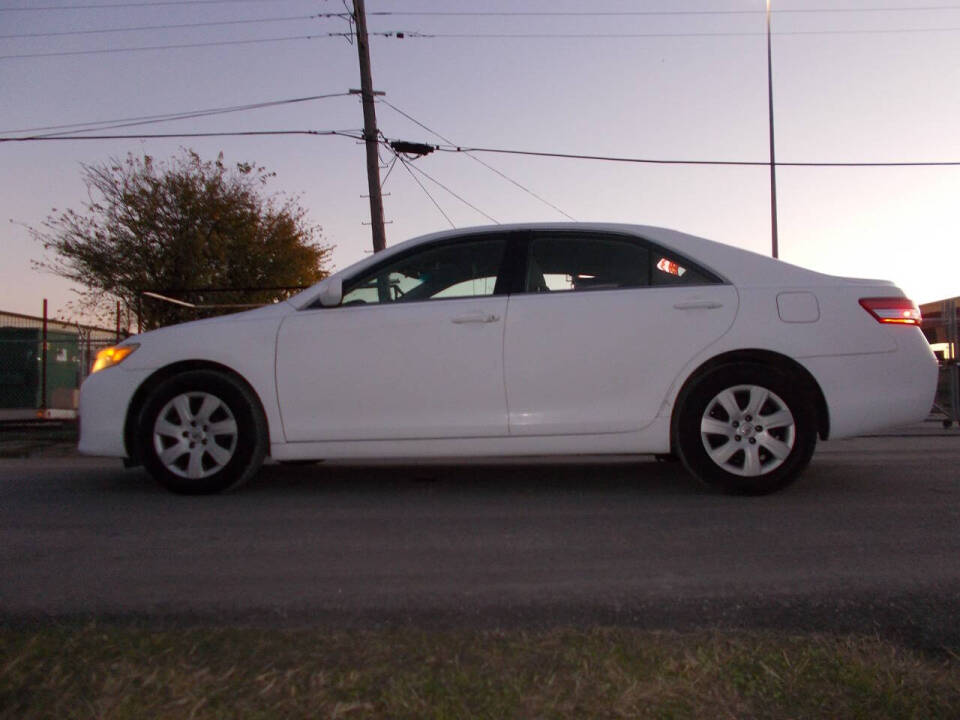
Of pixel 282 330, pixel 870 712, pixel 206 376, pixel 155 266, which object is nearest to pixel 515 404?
pixel 282 330

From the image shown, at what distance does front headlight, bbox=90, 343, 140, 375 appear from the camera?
536cm

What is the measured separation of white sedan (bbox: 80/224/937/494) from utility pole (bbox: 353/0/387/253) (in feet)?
43.3

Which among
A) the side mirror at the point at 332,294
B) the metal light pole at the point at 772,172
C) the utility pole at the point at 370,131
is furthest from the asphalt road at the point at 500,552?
the metal light pole at the point at 772,172

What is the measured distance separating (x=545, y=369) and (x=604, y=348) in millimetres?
352

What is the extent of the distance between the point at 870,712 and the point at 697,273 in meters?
3.41

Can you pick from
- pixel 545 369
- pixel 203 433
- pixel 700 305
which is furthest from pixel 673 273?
pixel 203 433

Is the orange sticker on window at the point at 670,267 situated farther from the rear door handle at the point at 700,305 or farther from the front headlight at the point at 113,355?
the front headlight at the point at 113,355

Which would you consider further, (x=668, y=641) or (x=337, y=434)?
(x=337, y=434)

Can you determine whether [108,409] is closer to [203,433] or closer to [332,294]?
[203,433]

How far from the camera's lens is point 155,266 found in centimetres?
3177

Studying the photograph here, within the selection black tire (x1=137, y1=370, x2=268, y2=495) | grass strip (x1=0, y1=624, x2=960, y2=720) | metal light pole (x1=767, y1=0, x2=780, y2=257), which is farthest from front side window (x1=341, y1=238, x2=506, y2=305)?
metal light pole (x1=767, y1=0, x2=780, y2=257)

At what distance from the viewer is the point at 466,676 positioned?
2248 mm

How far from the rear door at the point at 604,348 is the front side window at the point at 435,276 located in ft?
1.05

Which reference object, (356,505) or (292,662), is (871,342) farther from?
(292,662)
